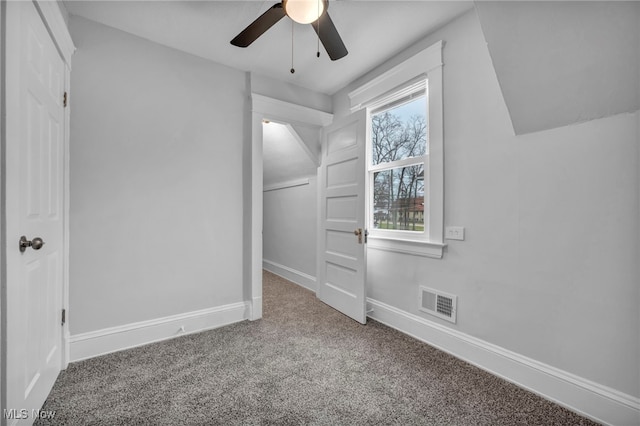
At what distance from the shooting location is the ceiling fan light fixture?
1540 millimetres

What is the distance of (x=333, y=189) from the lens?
124 inches

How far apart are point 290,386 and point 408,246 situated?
142 centimetres

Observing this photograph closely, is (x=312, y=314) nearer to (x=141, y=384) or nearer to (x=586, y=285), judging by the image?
(x=141, y=384)

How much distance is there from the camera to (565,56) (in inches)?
57.2

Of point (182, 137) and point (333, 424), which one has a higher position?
point (182, 137)

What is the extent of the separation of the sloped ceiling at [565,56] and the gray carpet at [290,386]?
1631 millimetres

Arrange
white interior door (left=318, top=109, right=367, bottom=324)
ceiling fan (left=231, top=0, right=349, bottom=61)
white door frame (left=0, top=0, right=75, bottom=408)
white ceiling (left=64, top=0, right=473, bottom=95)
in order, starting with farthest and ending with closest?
1. white interior door (left=318, top=109, right=367, bottom=324)
2. white ceiling (left=64, top=0, right=473, bottom=95)
3. ceiling fan (left=231, top=0, right=349, bottom=61)
4. white door frame (left=0, top=0, right=75, bottom=408)

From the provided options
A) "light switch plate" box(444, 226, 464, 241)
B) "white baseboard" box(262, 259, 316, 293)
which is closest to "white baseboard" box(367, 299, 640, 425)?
"light switch plate" box(444, 226, 464, 241)

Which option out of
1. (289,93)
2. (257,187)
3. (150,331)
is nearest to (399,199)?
(257,187)

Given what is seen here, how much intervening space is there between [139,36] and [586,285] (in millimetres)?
3498

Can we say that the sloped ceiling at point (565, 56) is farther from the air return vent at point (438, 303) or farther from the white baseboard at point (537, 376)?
the white baseboard at point (537, 376)

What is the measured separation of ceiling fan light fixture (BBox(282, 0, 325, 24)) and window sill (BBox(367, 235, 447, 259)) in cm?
176

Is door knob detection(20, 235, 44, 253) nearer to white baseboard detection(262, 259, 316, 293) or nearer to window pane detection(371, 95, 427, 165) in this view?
window pane detection(371, 95, 427, 165)

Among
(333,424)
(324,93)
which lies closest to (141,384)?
(333,424)
